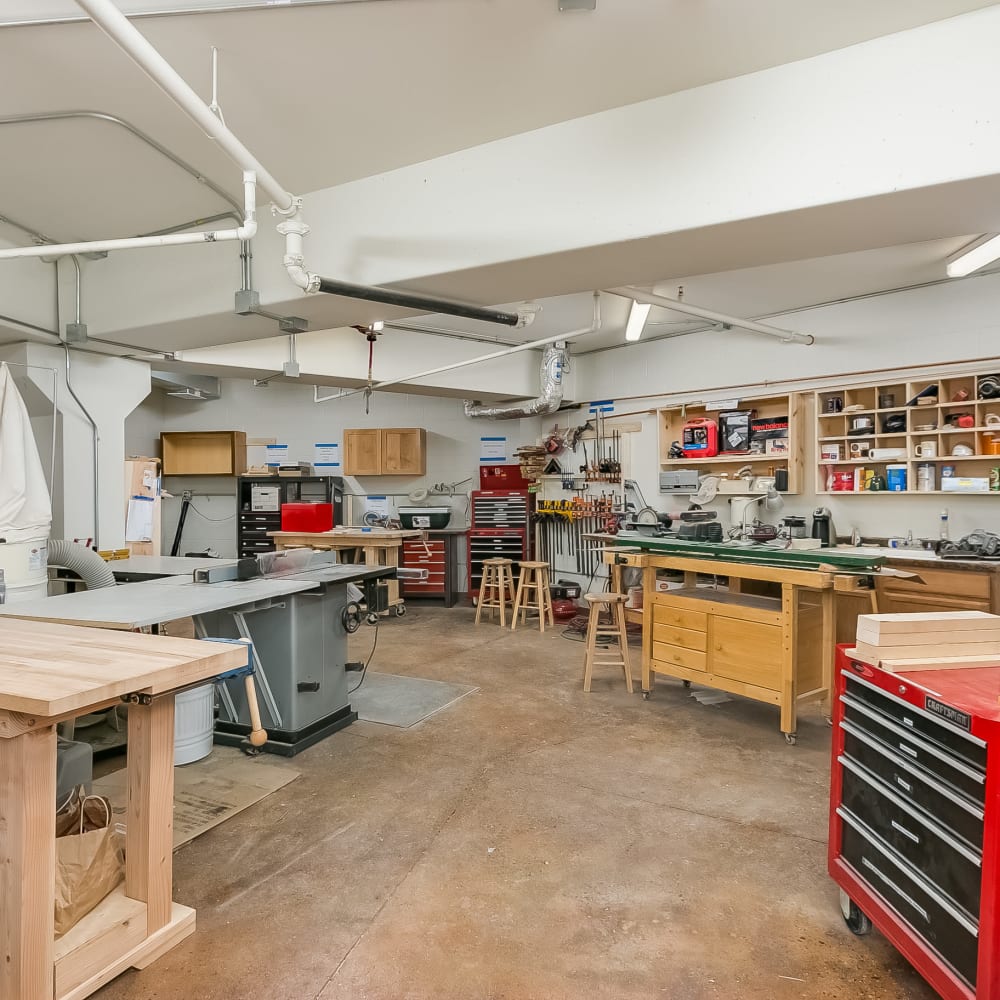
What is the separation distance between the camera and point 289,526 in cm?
698

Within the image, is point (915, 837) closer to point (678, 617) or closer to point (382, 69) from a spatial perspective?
point (678, 617)

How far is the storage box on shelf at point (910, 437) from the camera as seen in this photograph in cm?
425

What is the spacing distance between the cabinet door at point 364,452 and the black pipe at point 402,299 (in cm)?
Answer: 425

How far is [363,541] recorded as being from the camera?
21.8 ft

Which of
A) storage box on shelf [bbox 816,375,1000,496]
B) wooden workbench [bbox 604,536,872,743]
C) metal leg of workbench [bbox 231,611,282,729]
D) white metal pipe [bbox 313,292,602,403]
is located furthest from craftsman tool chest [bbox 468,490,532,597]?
metal leg of workbench [bbox 231,611,282,729]

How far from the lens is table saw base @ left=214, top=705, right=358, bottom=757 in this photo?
10.5ft

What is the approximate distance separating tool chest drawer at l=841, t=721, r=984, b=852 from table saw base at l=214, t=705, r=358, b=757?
248 cm

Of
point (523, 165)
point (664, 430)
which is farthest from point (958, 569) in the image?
point (523, 165)

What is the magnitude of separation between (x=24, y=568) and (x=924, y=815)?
388 cm

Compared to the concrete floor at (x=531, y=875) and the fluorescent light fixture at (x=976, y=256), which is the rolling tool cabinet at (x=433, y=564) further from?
the fluorescent light fixture at (x=976, y=256)

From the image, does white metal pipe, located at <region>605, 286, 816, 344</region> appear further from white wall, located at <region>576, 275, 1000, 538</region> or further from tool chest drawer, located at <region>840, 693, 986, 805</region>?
tool chest drawer, located at <region>840, 693, 986, 805</region>

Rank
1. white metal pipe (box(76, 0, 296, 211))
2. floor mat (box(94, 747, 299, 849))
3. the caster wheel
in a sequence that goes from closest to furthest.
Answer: white metal pipe (box(76, 0, 296, 211)) → the caster wheel → floor mat (box(94, 747, 299, 849))

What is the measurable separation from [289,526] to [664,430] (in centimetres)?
409

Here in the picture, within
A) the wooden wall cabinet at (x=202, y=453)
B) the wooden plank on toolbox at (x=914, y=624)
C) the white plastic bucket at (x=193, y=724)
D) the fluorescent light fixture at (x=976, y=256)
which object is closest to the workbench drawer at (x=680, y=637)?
the wooden plank on toolbox at (x=914, y=624)
